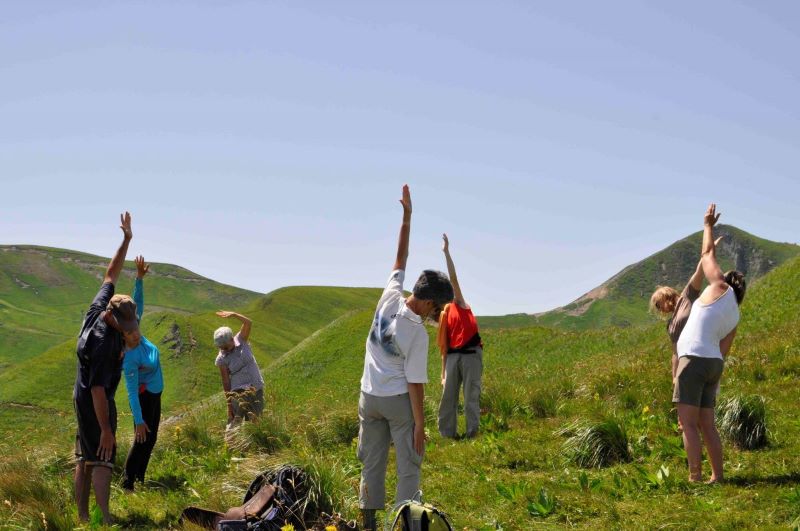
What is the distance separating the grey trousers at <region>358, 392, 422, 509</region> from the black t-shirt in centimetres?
226

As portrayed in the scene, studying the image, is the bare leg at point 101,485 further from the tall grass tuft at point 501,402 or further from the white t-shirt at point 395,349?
the tall grass tuft at point 501,402

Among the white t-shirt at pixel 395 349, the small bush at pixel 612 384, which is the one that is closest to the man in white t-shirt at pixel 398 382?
the white t-shirt at pixel 395 349

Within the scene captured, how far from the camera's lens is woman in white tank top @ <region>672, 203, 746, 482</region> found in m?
6.85

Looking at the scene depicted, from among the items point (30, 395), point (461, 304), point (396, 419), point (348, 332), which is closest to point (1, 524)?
point (396, 419)

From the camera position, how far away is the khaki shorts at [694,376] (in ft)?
22.4

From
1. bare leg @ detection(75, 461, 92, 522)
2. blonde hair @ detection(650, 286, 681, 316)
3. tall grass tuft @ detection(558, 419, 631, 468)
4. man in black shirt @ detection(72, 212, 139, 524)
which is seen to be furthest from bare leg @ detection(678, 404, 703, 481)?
bare leg @ detection(75, 461, 92, 522)

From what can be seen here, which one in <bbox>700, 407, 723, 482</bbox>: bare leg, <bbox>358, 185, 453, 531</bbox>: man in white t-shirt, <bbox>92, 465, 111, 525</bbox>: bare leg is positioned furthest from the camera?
<bbox>92, 465, 111, 525</bbox>: bare leg

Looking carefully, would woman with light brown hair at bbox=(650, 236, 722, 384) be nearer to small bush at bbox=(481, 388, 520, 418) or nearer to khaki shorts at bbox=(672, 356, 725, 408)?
khaki shorts at bbox=(672, 356, 725, 408)

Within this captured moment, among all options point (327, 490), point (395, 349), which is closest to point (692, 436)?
point (395, 349)

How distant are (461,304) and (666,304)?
3041 mm

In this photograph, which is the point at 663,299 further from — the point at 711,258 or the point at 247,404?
the point at 247,404

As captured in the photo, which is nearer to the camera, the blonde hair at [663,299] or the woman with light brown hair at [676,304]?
the woman with light brown hair at [676,304]

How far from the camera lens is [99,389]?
684 cm

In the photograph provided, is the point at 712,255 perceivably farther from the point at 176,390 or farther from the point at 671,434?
the point at 176,390
